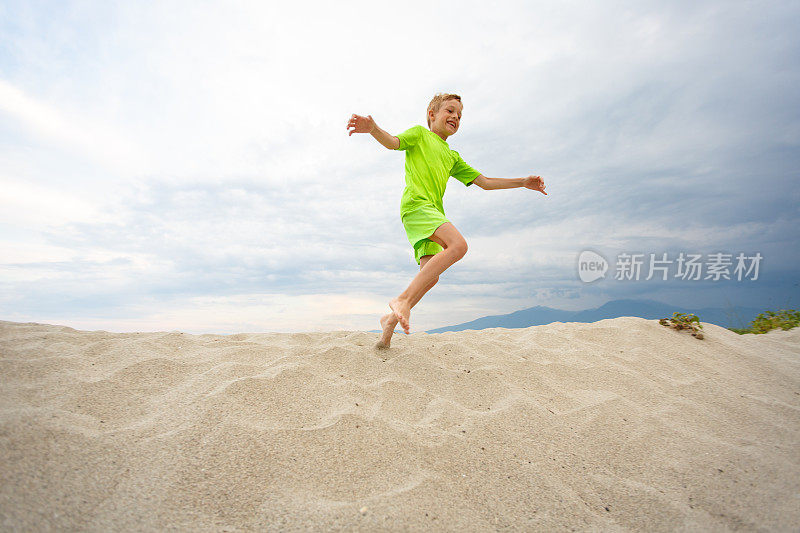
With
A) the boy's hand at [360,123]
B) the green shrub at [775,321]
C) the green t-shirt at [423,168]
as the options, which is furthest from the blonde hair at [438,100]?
the green shrub at [775,321]

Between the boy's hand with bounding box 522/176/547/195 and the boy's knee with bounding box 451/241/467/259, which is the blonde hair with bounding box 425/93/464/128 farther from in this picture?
the boy's knee with bounding box 451/241/467/259

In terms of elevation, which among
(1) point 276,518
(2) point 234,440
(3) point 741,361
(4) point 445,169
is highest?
(4) point 445,169

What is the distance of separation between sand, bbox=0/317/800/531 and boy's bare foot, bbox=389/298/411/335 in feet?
1.36

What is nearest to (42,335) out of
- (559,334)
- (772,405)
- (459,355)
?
(459,355)

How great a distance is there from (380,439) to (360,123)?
2075 mm

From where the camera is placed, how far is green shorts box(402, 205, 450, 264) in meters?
2.87

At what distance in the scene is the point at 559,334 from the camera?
3.86 m

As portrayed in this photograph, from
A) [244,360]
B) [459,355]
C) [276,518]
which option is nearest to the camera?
[276,518]

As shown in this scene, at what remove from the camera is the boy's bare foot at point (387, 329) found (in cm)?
313

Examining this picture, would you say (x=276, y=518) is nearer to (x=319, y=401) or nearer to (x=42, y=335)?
(x=319, y=401)

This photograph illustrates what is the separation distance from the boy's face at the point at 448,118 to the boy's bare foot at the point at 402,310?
1.59 m

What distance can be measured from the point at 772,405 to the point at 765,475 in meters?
1.14

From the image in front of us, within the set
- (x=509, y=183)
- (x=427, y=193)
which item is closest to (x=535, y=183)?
(x=509, y=183)

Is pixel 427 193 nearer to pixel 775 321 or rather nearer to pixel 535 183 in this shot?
pixel 535 183
